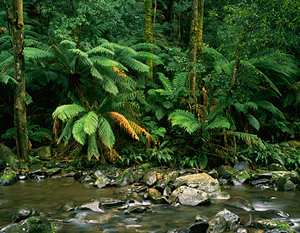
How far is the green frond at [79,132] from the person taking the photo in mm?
11312

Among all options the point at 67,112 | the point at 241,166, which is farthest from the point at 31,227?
the point at 241,166

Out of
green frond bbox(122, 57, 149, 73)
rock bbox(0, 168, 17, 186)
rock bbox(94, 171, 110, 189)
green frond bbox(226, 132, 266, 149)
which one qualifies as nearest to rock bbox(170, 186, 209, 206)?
rock bbox(94, 171, 110, 189)

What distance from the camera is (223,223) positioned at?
7.60 meters

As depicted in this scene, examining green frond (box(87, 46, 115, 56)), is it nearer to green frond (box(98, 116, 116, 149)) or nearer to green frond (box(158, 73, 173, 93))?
green frond (box(158, 73, 173, 93))

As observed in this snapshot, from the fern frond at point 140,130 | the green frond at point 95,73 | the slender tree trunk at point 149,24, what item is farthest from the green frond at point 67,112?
the slender tree trunk at point 149,24

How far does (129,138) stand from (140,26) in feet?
18.1

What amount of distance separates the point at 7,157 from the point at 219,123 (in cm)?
519

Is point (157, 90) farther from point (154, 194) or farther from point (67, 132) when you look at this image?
point (154, 194)

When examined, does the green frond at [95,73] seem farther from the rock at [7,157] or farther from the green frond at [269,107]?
the green frond at [269,107]

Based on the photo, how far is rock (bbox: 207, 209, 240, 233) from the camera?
7.46m

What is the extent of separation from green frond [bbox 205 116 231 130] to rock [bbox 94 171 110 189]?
9.06 ft

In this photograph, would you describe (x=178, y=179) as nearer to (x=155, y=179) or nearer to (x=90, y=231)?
(x=155, y=179)

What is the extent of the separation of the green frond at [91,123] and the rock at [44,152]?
171 centimetres

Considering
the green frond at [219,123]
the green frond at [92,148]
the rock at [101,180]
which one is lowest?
the rock at [101,180]
